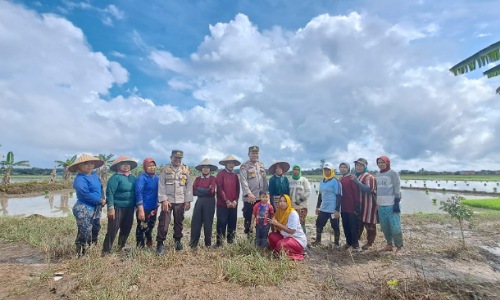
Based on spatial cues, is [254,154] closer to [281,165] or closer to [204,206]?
[281,165]

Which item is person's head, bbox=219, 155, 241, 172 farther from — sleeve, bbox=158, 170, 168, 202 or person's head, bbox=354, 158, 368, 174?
person's head, bbox=354, 158, 368, 174

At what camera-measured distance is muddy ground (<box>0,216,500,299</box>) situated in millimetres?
3592

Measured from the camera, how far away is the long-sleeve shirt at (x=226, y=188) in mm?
5688

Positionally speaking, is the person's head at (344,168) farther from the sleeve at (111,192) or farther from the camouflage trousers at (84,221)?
the camouflage trousers at (84,221)

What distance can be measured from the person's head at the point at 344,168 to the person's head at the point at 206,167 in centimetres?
259

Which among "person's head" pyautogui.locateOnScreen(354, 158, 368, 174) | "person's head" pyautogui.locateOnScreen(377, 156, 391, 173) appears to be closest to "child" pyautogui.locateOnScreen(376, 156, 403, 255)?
"person's head" pyautogui.locateOnScreen(377, 156, 391, 173)

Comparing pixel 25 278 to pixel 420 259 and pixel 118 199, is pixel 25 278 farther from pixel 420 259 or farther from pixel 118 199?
pixel 420 259

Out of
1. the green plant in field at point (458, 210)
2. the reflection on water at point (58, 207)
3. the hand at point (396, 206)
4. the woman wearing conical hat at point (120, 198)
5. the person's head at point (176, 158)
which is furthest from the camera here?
the reflection on water at point (58, 207)

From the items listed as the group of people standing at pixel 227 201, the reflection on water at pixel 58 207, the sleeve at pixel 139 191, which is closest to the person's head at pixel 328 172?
the group of people standing at pixel 227 201

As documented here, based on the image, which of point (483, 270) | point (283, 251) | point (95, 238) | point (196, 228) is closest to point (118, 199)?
point (95, 238)

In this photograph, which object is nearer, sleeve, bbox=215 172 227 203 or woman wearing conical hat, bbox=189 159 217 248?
woman wearing conical hat, bbox=189 159 217 248

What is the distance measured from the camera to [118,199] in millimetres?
5047

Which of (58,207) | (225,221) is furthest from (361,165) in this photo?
(58,207)

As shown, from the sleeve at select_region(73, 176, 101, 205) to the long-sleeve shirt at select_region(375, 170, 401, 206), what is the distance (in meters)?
5.09
